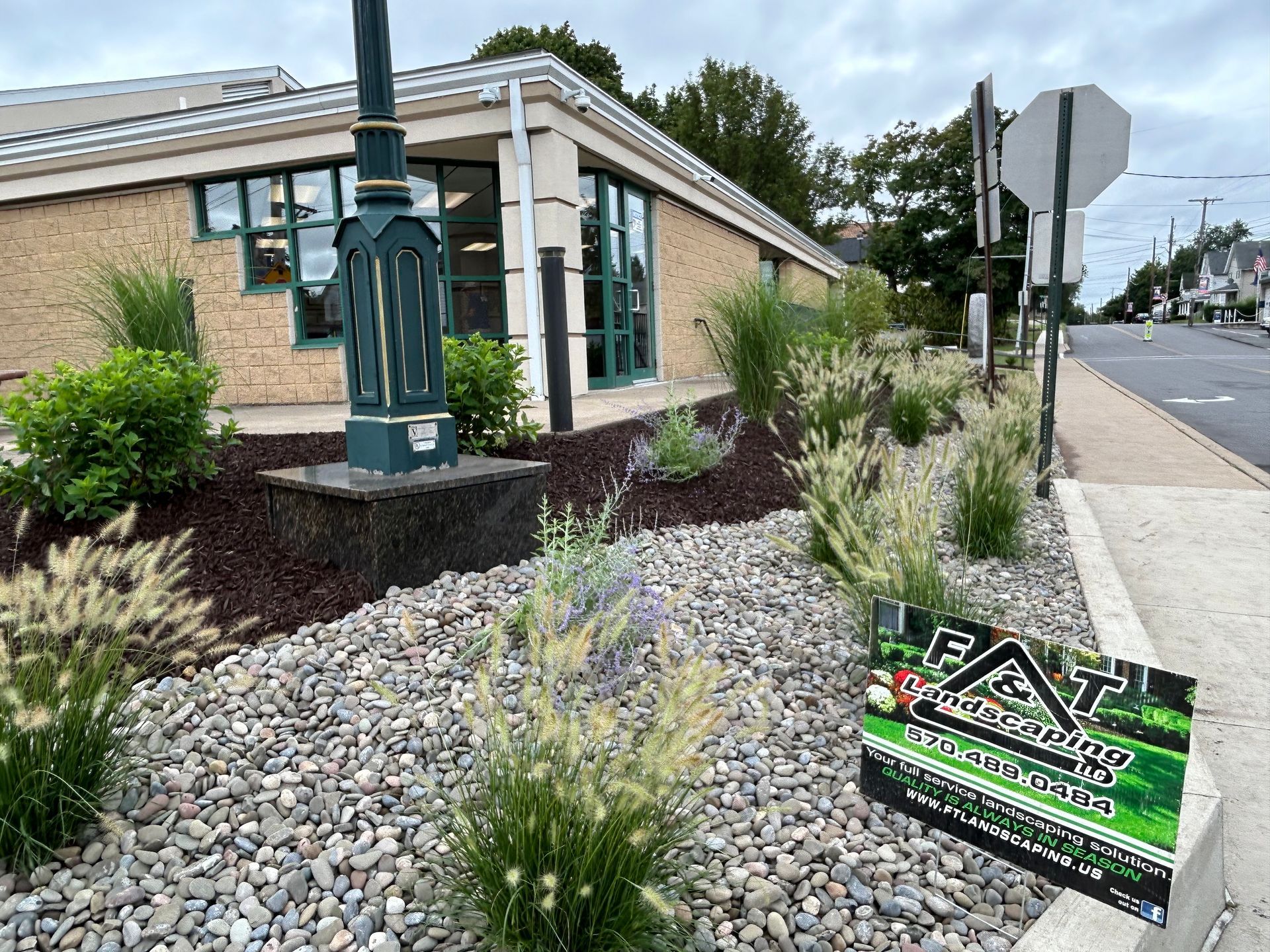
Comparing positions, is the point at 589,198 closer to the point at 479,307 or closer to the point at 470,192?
the point at 470,192

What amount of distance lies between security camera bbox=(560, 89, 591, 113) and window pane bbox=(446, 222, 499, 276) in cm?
190

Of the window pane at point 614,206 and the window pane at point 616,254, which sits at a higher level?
the window pane at point 614,206

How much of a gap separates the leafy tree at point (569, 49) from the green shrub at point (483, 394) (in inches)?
1039

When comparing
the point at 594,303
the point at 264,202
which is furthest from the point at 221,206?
the point at 594,303

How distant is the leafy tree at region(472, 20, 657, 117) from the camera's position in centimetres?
2859

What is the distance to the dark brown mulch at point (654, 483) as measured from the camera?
441cm

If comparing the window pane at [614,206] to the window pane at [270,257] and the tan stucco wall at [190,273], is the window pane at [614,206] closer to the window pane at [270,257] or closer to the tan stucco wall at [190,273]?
the tan stucco wall at [190,273]

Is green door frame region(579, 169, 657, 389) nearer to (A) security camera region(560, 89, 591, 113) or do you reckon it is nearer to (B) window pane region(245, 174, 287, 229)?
(A) security camera region(560, 89, 591, 113)

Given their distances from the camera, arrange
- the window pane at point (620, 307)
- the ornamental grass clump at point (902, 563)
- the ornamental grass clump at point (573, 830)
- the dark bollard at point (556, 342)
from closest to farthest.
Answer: the ornamental grass clump at point (573, 830) < the ornamental grass clump at point (902, 563) < the dark bollard at point (556, 342) < the window pane at point (620, 307)

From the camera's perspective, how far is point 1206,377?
17406 millimetres

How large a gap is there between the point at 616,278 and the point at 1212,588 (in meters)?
7.62

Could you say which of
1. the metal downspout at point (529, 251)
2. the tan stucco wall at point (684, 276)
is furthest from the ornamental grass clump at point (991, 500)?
the tan stucco wall at point (684, 276)

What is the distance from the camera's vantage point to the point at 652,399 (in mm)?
8023

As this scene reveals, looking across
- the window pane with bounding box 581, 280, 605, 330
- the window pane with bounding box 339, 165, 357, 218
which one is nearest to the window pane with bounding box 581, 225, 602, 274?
the window pane with bounding box 581, 280, 605, 330
